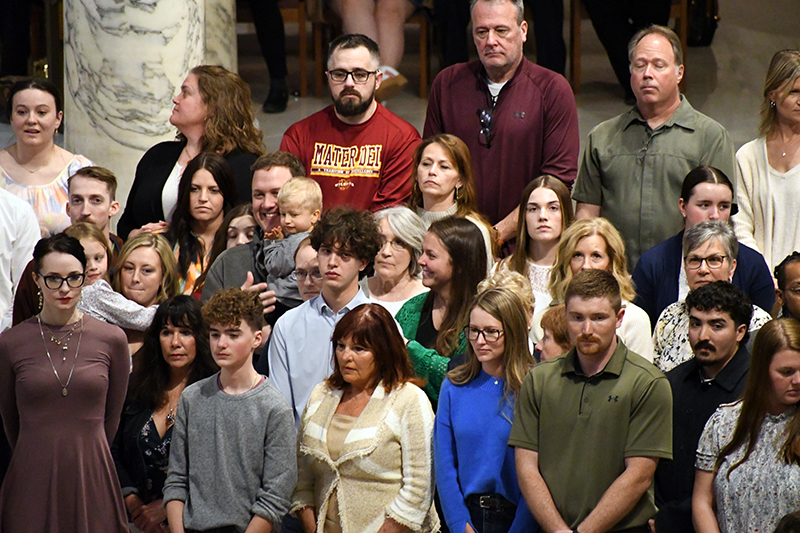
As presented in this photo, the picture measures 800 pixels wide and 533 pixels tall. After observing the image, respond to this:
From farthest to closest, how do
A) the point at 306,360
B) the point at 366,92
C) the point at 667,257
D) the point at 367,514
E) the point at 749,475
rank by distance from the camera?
the point at 366,92 → the point at 667,257 → the point at 306,360 → the point at 367,514 → the point at 749,475

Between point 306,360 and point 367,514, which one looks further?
point 306,360

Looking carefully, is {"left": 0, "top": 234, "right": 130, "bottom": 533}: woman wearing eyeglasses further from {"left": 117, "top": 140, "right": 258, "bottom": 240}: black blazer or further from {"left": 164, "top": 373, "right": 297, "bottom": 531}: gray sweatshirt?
{"left": 117, "top": 140, "right": 258, "bottom": 240}: black blazer

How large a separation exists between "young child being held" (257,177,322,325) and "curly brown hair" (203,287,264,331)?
723mm

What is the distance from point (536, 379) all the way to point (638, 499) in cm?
52

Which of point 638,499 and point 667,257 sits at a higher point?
point 667,257

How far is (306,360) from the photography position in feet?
15.4

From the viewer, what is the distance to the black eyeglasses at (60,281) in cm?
444

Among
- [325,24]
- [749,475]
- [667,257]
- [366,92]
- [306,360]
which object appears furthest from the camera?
[325,24]

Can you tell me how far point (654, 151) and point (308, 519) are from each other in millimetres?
2430

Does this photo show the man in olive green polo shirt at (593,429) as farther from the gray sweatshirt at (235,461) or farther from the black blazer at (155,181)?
the black blazer at (155,181)

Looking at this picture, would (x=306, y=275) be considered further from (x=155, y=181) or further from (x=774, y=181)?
(x=774, y=181)

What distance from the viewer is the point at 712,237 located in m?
4.86

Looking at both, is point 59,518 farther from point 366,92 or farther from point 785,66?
point 785,66

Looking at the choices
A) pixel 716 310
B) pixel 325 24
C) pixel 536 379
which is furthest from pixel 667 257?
pixel 325 24
